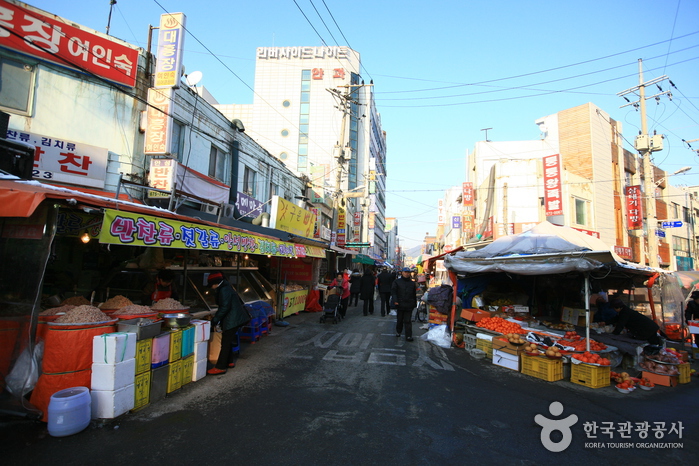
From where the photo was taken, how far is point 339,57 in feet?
142

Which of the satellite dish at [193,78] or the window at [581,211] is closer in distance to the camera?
the satellite dish at [193,78]

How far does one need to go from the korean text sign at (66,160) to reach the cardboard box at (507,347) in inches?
429

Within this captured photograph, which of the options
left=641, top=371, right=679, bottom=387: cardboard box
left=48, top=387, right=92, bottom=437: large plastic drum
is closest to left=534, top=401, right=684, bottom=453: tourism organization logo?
left=641, top=371, right=679, bottom=387: cardboard box

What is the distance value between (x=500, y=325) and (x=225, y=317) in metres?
6.25

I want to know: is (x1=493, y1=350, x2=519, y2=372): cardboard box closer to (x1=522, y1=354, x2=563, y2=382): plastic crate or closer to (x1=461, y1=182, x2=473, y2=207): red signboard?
(x1=522, y1=354, x2=563, y2=382): plastic crate

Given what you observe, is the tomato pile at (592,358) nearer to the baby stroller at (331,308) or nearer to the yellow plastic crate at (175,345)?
the yellow plastic crate at (175,345)

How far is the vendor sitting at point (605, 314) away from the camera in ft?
31.8

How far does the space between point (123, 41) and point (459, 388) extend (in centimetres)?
1250

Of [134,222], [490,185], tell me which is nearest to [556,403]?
[134,222]

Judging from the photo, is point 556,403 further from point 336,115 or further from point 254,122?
point 254,122

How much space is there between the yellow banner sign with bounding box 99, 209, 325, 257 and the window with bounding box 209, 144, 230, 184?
6.74 m

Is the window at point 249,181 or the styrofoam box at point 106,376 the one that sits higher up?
the window at point 249,181

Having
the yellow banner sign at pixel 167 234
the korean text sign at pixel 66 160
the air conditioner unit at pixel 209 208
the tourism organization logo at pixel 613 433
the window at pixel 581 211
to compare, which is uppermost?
the window at pixel 581 211

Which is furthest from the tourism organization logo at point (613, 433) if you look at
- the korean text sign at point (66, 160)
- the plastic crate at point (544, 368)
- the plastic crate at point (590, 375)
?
the korean text sign at point (66, 160)
